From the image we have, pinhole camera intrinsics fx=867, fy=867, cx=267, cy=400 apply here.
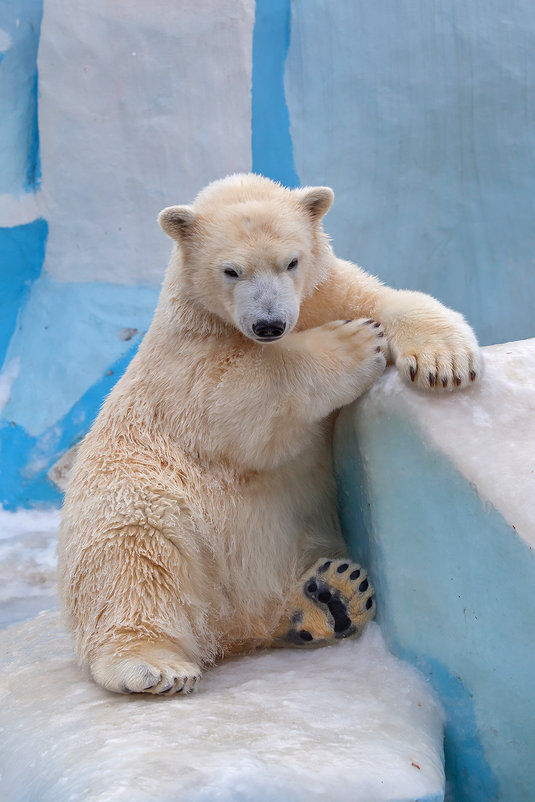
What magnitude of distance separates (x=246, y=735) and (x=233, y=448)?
2.72ft

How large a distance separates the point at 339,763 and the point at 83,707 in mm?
771

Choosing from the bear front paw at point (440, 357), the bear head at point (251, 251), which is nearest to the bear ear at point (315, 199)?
the bear head at point (251, 251)

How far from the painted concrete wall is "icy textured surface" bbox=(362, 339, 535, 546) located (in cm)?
356

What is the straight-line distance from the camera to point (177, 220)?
2.53 m

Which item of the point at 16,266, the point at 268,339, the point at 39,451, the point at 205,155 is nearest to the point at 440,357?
the point at 268,339

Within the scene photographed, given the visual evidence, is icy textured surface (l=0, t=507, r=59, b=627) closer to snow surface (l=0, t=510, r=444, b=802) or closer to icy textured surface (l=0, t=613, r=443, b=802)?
snow surface (l=0, t=510, r=444, b=802)

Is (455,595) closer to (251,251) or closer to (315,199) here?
(251,251)

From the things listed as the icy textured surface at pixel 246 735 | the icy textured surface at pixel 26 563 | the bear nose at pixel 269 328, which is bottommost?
the icy textured surface at pixel 26 563

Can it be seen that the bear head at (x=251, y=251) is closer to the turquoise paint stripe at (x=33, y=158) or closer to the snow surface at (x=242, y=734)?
the snow surface at (x=242, y=734)

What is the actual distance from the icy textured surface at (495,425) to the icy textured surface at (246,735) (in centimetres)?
55

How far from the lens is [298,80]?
576 cm

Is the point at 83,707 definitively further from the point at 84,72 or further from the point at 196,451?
the point at 84,72

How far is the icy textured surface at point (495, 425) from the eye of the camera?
79.9 inches

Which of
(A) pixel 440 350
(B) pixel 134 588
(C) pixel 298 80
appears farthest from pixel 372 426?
(C) pixel 298 80
